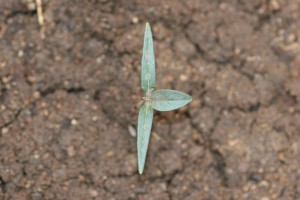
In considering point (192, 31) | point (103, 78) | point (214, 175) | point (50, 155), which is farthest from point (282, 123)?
point (50, 155)

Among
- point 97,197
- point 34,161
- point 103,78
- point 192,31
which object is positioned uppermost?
point 192,31

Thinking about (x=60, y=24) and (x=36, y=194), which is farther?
(x=60, y=24)

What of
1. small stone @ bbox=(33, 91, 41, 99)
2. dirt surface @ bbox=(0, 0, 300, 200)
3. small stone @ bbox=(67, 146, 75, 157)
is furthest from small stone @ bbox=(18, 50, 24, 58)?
small stone @ bbox=(67, 146, 75, 157)

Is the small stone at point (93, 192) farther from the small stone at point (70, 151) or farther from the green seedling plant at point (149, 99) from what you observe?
the green seedling plant at point (149, 99)

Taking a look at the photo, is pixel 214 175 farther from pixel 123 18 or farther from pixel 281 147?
pixel 123 18

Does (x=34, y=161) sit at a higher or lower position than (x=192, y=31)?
lower

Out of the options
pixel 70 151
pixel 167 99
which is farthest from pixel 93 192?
pixel 167 99

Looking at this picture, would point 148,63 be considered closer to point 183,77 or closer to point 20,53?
point 183,77
